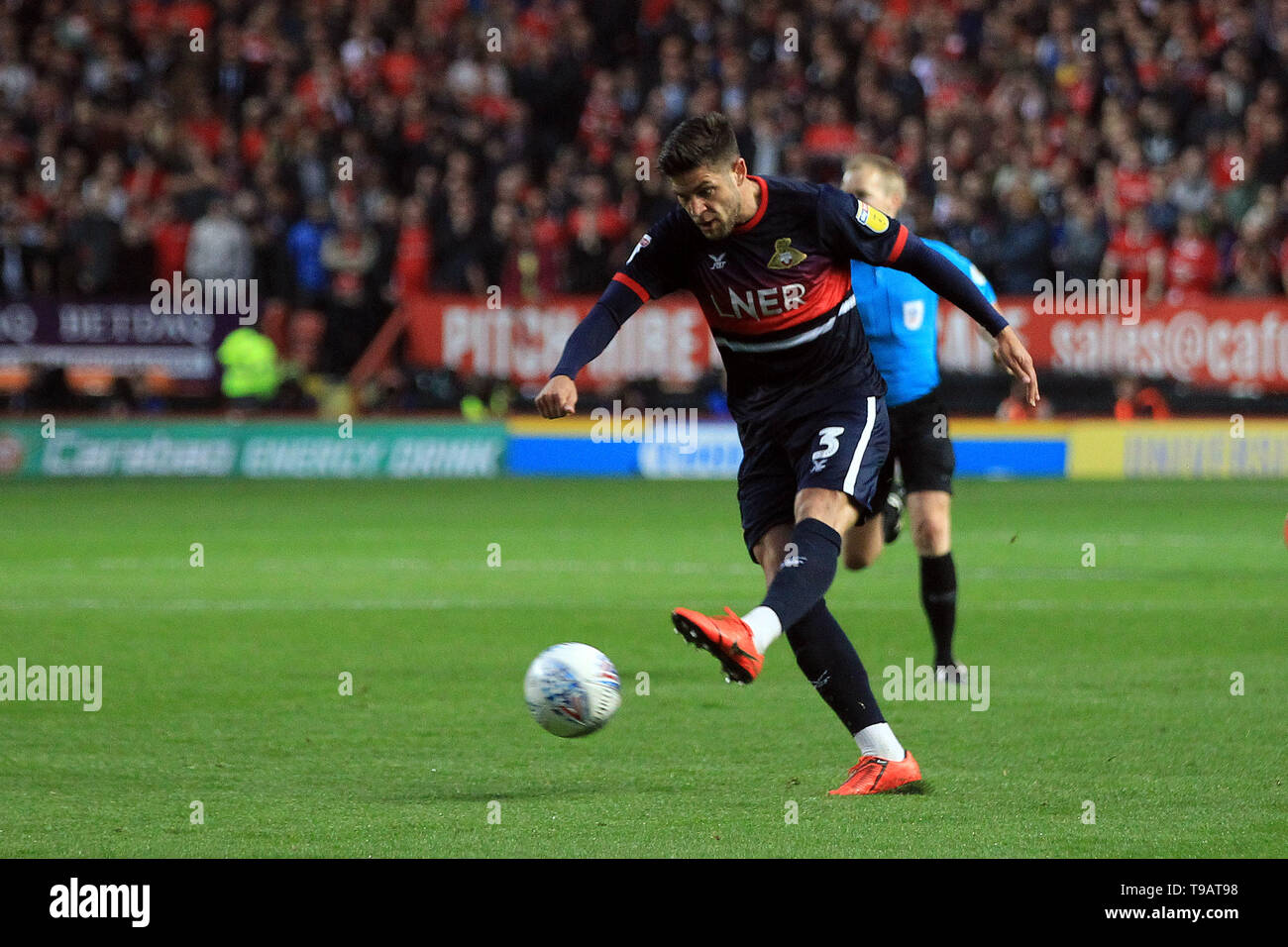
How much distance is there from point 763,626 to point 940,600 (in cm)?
309

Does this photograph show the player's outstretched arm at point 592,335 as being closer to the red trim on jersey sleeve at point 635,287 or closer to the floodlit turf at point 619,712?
the red trim on jersey sleeve at point 635,287

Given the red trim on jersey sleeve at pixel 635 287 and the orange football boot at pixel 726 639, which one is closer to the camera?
the orange football boot at pixel 726 639

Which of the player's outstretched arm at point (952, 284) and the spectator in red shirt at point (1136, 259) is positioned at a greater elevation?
the spectator in red shirt at point (1136, 259)

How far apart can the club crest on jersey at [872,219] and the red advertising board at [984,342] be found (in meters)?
14.5

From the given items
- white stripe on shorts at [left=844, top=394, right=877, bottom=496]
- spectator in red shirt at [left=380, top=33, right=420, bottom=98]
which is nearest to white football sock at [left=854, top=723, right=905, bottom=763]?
white stripe on shorts at [left=844, top=394, right=877, bottom=496]

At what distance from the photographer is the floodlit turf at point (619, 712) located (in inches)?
222

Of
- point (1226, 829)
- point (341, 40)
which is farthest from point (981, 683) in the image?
point (341, 40)

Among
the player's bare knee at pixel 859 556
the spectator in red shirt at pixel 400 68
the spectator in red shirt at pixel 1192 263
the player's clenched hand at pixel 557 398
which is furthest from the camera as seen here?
the spectator in red shirt at pixel 400 68

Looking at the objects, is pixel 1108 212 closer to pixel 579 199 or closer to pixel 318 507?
pixel 579 199

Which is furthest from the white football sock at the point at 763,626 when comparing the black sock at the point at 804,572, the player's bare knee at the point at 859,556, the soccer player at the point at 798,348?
the player's bare knee at the point at 859,556

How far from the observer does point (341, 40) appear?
25688 millimetres

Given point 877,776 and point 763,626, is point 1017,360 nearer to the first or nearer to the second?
point 763,626

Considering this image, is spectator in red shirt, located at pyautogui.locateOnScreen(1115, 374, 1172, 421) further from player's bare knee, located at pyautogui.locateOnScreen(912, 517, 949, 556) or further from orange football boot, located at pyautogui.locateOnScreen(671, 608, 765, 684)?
orange football boot, located at pyautogui.locateOnScreen(671, 608, 765, 684)

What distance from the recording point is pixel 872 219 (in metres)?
Result: 6.22
